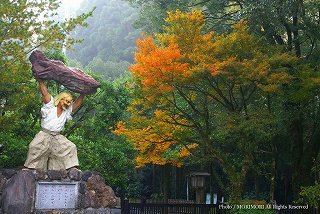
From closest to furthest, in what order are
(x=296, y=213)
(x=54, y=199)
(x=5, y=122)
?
(x=54, y=199)
(x=5, y=122)
(x=296, y=213)

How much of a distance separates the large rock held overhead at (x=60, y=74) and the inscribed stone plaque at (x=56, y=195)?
2355 millimetres

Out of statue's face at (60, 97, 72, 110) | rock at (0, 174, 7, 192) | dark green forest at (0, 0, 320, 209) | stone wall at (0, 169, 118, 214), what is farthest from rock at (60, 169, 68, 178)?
dark green forest at (0, 0, 320, 209)

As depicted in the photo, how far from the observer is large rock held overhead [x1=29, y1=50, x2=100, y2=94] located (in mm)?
9531

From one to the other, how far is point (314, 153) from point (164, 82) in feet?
21.2

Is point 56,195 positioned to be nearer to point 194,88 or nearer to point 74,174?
point 74,174

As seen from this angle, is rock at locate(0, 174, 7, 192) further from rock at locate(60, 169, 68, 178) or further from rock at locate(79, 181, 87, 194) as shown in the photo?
rock at locate(79, 181, 87, 194)

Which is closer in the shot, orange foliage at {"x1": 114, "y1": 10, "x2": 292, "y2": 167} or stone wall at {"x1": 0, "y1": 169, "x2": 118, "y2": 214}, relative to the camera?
stone wall at {"x1": 0, "y1": 169, "x2": 118, "y2": 214}

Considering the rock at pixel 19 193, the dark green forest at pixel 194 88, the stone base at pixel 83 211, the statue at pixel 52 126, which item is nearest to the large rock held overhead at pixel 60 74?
the statue at pixel 52 126

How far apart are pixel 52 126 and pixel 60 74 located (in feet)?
4.22

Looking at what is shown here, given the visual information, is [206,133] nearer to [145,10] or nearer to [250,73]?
[250,73]

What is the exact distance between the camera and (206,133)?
13023 millimetres

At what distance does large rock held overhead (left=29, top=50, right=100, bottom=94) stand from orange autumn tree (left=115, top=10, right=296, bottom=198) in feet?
6.27

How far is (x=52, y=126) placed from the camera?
933 cm

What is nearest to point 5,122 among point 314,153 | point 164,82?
point 164,82
